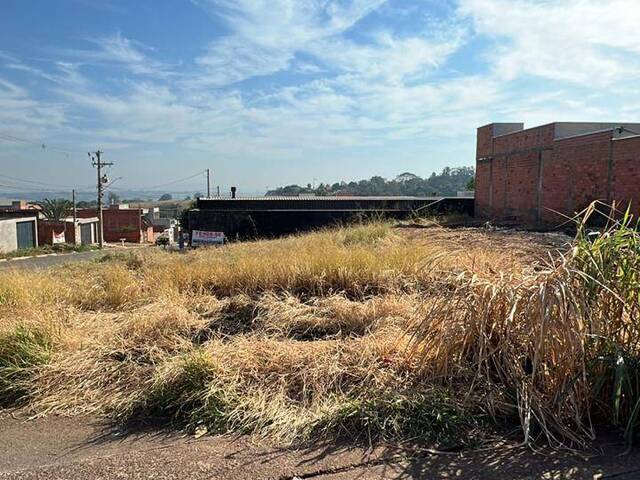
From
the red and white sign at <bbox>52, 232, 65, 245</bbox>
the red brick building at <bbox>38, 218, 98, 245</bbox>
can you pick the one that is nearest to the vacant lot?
the red brick building at <bbox>38, 218, 98, 245</bbox>

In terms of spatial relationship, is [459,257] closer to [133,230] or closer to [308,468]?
[308,468]

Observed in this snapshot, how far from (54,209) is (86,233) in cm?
975

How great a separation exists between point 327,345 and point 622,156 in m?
15.5

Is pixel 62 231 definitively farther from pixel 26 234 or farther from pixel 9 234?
pixel 9 234

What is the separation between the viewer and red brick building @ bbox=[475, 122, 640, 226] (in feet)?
52.9

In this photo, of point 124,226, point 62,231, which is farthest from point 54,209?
point 62,231

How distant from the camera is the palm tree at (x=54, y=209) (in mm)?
74312

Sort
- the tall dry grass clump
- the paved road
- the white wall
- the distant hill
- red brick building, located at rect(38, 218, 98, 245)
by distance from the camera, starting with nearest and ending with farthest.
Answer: the tall dry grass clump, the paved road, the white wall, red brick building, located at rect(38, 218, 98, 245), the distant hill

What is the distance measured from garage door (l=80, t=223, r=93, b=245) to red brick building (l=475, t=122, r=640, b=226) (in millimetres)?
56479

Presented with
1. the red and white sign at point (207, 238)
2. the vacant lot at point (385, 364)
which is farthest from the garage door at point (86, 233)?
the vacant lot at point (385, 364)

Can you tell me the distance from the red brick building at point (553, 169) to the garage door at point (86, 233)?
185 ft

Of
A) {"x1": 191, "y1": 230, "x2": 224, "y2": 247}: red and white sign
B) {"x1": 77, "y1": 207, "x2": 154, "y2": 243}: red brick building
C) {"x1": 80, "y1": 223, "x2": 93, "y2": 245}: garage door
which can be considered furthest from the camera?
{"x1": 77, "y1": 207, "x2": 154, "y2": 243}: red brick building

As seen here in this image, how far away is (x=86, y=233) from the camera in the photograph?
229 ft

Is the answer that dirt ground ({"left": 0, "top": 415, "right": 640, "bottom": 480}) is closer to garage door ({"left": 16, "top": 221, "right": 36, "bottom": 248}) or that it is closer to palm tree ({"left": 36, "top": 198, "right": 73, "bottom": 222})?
garage door ({"left": 16, "top": 221, "right": 36, "bottom": 248})
